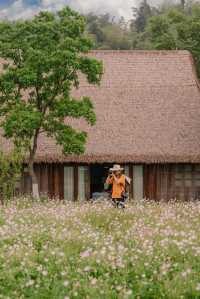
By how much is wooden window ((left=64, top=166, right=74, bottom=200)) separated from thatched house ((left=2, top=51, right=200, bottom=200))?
0.14 feet

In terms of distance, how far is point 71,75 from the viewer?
25.8 metres

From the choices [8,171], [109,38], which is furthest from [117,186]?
[109,38]

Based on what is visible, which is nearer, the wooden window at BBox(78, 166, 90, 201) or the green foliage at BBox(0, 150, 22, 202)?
the green foliage at BBox(0, 150, 22, 202)

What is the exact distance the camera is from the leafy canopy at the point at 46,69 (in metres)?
24.9

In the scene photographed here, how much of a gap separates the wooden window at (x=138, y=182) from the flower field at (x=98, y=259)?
1424cm

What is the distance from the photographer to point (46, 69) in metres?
25.2

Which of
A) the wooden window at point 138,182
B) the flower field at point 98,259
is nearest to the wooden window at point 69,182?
the wooden window at point 138,182

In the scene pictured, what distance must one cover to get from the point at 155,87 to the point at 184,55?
10.8 ft

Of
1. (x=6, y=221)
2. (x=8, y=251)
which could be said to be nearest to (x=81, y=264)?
(x=8, y=251)

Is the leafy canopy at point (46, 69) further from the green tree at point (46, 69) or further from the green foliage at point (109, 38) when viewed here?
the green foliage at point (109, 38)

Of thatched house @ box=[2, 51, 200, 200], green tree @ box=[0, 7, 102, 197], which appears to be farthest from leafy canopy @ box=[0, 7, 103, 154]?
thatched house @ box=[2, 51, 200, 200]

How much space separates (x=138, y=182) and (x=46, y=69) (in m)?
7.38

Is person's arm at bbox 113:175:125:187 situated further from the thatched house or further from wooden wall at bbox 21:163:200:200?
wooden wall at bbox 21:163:200:200

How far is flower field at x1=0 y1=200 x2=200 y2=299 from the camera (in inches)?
450
